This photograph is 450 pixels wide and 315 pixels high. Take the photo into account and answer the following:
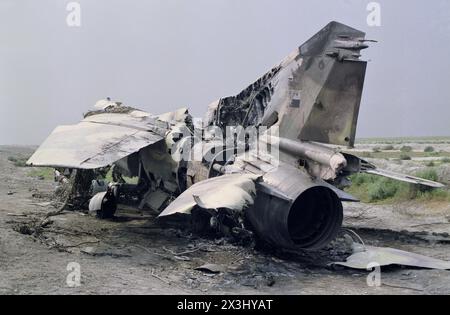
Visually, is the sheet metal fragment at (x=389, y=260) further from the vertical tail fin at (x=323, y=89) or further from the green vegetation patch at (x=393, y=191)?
the green vegetation patch at (x=393, y=191)

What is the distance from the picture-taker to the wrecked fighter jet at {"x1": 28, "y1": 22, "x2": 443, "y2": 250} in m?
7.81

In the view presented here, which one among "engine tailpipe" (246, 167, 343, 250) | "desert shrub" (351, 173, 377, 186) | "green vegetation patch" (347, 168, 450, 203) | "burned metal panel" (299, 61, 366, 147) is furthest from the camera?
"desert shrub" (351, 173, 377, 186)

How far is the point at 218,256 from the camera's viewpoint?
28.3ft

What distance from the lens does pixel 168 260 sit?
830 centimetres

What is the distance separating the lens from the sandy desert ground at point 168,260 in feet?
22.0

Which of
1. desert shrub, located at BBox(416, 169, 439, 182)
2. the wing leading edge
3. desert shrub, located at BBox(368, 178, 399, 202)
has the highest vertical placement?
the wing leading edge

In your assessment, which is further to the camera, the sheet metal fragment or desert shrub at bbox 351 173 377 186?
desert shrub at bbox 351 173 377 186

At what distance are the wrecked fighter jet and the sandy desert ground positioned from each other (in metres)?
0.60

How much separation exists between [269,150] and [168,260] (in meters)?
2.63

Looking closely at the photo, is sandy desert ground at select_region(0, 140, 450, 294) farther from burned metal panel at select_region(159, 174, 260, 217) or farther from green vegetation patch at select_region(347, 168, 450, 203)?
green vegetation patch at select_region(347, 168, 450, 203)

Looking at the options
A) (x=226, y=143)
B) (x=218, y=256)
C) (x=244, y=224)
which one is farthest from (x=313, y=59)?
(x=218, y=256)

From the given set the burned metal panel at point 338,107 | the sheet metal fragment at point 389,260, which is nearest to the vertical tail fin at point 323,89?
the burned metal panel at point 338,107

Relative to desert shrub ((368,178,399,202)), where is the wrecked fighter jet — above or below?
above

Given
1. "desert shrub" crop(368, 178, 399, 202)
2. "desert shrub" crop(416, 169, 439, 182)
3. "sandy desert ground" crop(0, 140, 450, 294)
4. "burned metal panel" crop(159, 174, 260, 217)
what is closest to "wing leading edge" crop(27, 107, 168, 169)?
"sandy desert ground" crop(0, 140, 450, 294)
